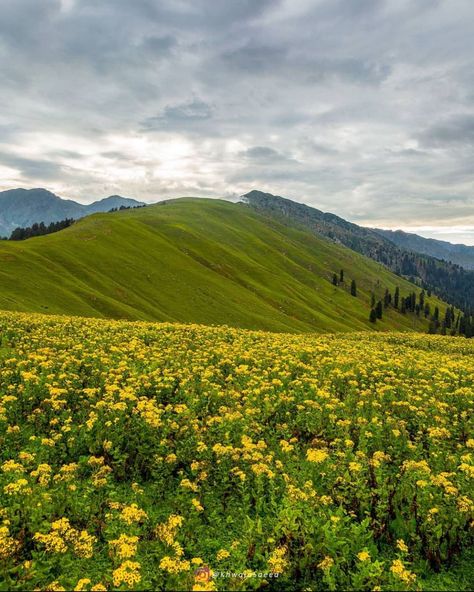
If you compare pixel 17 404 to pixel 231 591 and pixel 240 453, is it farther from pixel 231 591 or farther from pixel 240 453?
pixel 231 591

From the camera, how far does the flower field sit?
7.47 metres

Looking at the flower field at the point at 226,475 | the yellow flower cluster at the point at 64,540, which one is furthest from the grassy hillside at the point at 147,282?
the yellow flower cluster at the point at 64,540

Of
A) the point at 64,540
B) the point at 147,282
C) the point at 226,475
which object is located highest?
the point at 147,282

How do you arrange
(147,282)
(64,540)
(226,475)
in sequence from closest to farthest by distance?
(64,540)
(226,475)
(147,282)

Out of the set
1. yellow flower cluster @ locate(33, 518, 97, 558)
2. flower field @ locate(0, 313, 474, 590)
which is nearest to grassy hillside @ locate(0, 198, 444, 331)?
flower field @ locate(0, 313, 474, 590)

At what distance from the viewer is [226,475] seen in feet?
33.8

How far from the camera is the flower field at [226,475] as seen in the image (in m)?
7.47

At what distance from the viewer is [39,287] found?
74250 mm

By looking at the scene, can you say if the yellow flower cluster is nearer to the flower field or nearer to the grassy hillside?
the flower field

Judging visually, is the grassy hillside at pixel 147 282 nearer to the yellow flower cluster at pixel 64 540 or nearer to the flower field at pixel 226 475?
the flower field at pixel 226 475

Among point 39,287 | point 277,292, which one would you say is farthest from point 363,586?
point 277,292

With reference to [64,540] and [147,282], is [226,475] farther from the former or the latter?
[147,282]

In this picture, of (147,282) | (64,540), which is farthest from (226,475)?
(147,282)

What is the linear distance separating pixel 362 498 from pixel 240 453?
3.22 metres
